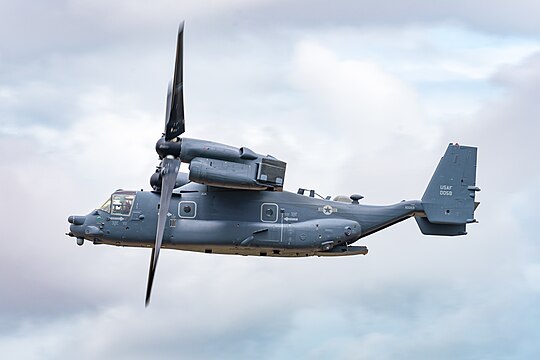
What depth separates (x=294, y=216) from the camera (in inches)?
2608

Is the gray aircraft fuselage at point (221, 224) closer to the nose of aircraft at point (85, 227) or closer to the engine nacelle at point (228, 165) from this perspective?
the nose of aircraft at point (85, 227)

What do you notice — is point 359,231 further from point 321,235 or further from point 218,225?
point 218,225

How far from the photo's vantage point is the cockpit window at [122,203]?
65.9 metres

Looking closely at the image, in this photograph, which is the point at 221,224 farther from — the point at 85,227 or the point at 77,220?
the point at 77,220

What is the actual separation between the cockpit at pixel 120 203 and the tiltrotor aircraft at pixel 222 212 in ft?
0.13

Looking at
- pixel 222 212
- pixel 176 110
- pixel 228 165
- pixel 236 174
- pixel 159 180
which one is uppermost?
pixel 176 110

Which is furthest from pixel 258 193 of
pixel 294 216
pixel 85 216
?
pixel 85 216

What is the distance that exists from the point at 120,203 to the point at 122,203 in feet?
0.29

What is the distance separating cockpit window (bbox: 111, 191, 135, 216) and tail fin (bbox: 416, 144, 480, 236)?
44.2 ft

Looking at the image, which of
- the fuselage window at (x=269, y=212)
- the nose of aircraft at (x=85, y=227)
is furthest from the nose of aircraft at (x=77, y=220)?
the fuselage window at (x=269, y=212)

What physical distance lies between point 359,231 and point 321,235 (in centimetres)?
190

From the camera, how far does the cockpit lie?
216 feet

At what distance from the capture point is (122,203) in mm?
66062

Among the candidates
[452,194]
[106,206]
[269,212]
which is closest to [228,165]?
[269,212]
